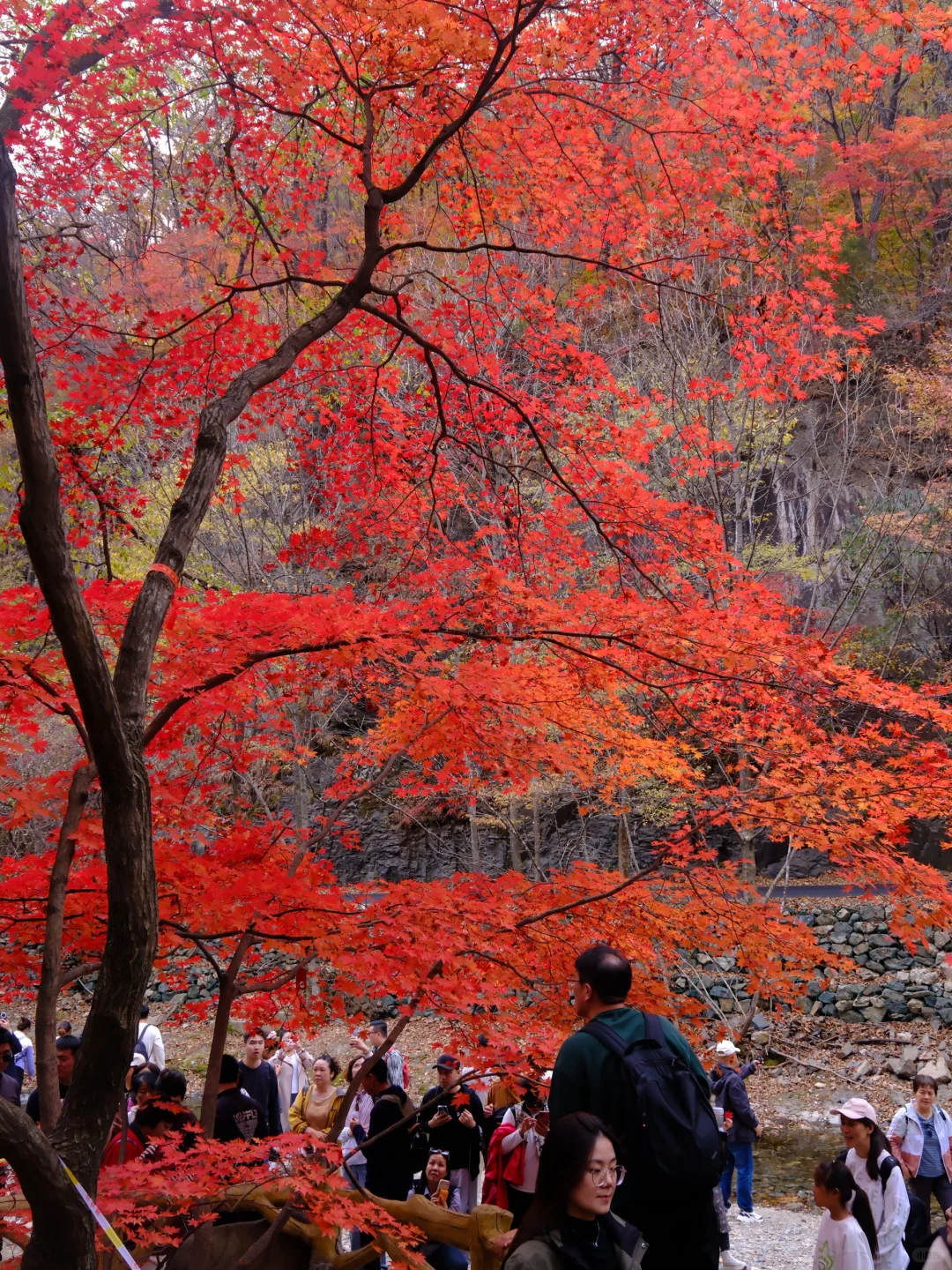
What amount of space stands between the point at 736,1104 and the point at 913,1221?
Answer: 9.30 feet

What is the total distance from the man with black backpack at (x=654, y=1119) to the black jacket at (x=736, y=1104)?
6.31 meters

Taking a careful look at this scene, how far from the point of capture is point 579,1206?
1.99 metres

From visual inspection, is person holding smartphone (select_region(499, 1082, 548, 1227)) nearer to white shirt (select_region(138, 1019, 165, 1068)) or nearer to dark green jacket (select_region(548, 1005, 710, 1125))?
dark green jacket (select_region(548, 1005, 710, 1125))

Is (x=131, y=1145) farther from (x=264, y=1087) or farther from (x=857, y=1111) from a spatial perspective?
(x=857, y=1111)

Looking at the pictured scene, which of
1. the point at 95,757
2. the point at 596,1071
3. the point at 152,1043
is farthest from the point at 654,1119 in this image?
the point at 152,1043

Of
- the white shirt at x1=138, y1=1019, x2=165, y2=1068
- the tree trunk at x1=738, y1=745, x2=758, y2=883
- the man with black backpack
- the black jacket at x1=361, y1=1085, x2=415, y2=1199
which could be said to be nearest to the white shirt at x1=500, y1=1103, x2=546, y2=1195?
the black jacket at x1=361, y1=1085, x2=415, y2=1199

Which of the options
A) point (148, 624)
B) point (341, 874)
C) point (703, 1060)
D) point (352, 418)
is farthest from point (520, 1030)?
point (341, 874)

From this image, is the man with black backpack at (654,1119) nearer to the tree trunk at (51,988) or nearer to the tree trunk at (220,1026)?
the tree trunk at (51,988)

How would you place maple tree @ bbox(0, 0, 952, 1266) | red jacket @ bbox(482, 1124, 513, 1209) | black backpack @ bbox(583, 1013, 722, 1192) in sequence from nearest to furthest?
black backpack @ bbox(583, 1013, 722, 1192) → maple tree @ bbox(0, 0, 952, 1266) → red jacket @ bbox(482, 1124, 513, 1209)

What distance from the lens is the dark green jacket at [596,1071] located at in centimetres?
244

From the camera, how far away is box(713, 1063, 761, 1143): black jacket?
8109mm

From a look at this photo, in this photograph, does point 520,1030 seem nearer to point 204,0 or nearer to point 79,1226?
point 79,1226

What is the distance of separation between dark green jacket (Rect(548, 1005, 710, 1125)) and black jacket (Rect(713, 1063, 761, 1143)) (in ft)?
21.0

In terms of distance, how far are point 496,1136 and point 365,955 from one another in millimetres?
1997
